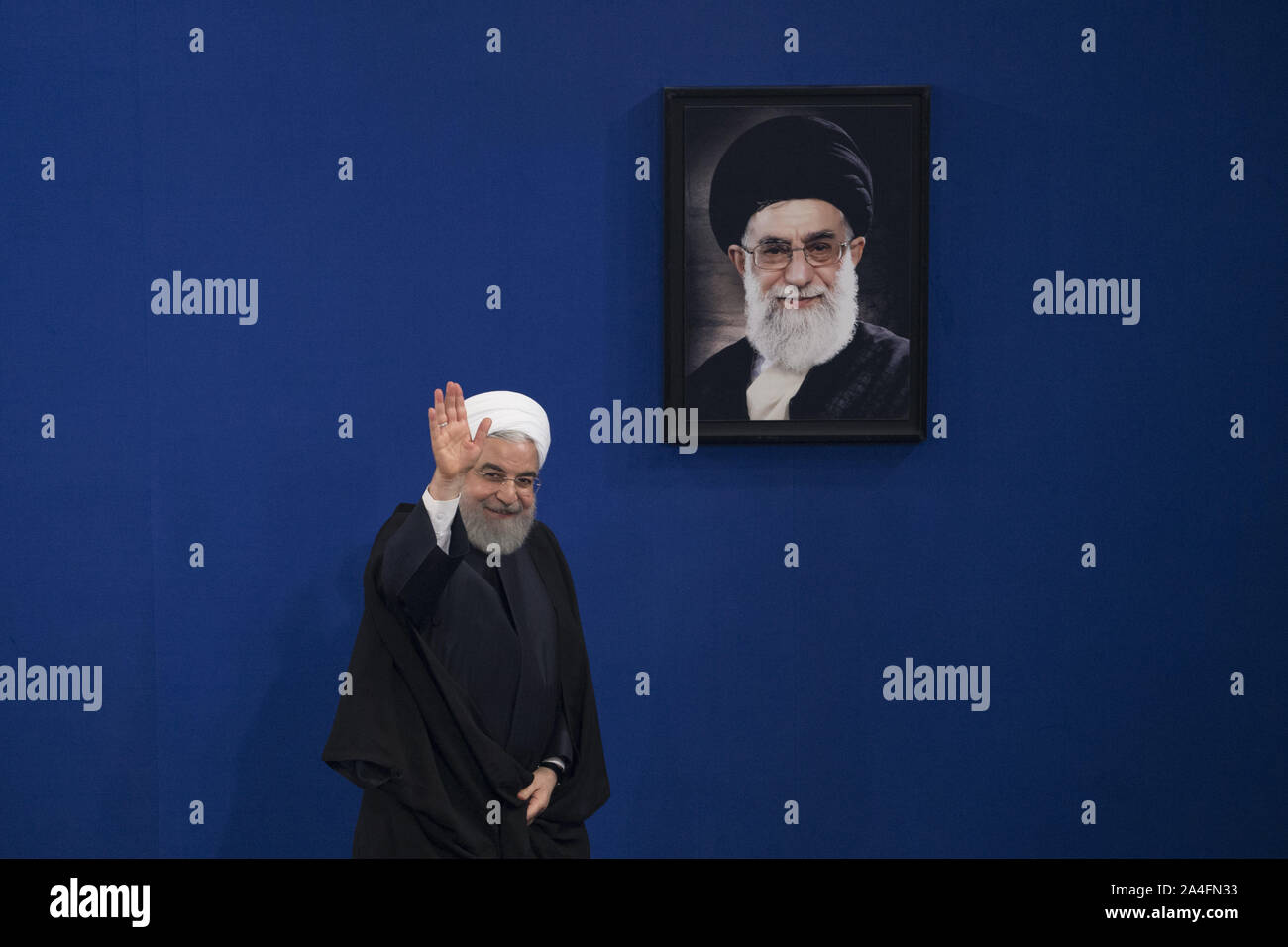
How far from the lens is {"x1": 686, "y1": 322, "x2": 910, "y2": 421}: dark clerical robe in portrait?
209 cm

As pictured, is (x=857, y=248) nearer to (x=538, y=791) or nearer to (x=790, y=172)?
(x=790, y=172)

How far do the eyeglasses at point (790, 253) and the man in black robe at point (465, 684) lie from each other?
2.13 ft

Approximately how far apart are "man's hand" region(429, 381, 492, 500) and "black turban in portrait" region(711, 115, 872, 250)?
718mm

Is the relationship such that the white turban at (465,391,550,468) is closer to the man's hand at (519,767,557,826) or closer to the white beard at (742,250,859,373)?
the white beard at (742,250,859,373)

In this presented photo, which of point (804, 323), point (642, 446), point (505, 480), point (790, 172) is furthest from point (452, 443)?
point (790, 172)

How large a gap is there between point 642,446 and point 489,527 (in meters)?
0.42

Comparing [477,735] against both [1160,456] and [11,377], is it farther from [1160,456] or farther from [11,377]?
[1160,456]

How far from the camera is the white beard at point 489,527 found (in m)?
1.89

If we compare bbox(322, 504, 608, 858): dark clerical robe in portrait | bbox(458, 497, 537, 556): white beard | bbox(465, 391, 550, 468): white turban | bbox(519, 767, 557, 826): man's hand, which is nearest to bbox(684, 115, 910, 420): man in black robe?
bbox(465, 391, 550, 468): white turban

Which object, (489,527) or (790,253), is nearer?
(489,527)

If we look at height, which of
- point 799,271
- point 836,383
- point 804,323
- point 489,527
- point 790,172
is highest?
point 790,172

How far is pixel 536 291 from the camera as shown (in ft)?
6.91

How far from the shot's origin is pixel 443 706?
183 cm

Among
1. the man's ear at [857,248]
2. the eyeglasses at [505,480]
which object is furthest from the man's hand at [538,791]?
the man's ear at [857,248]
